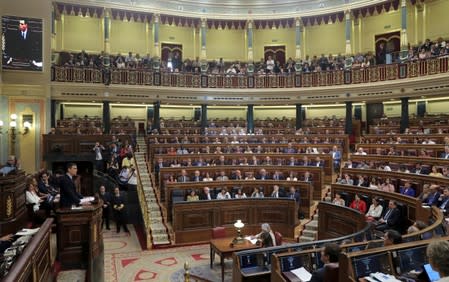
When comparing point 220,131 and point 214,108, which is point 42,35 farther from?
point 214,108

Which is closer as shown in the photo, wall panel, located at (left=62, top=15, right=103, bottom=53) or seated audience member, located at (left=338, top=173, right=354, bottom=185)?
seated audience member, located at (left=338, top=173, right=354, bottom=185)

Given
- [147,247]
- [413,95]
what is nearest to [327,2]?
Answer: [413,95]

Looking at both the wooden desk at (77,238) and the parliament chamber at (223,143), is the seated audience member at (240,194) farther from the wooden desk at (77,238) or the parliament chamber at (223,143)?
the wooden desk at (77,238)

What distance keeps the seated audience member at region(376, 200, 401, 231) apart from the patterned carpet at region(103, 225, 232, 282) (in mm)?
3170

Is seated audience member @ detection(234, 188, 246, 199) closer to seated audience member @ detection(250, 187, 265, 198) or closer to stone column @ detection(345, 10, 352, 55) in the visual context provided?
seated audience member @ detection(250, 187, 265, 198)

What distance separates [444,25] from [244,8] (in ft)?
30.8

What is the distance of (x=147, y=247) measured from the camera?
9.08 metres

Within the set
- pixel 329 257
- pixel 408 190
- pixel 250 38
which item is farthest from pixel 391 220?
pixel 250 38

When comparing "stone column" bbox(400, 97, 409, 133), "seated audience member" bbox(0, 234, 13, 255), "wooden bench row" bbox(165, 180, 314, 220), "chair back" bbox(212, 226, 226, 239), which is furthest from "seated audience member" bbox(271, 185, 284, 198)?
"stone column" bbox(400, 97, 409, 133)

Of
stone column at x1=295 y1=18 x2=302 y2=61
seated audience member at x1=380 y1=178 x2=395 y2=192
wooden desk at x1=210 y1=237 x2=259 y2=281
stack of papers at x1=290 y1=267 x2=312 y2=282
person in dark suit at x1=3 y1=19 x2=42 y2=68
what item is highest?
stone column at x1=295 y1=18 x2=302 y2=61

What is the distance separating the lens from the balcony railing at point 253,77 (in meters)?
14.7

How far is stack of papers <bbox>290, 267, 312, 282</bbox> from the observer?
4.54 meters

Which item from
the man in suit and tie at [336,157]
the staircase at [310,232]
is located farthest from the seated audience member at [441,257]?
the man in suit and tie at [336,157]

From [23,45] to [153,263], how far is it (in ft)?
31.8
